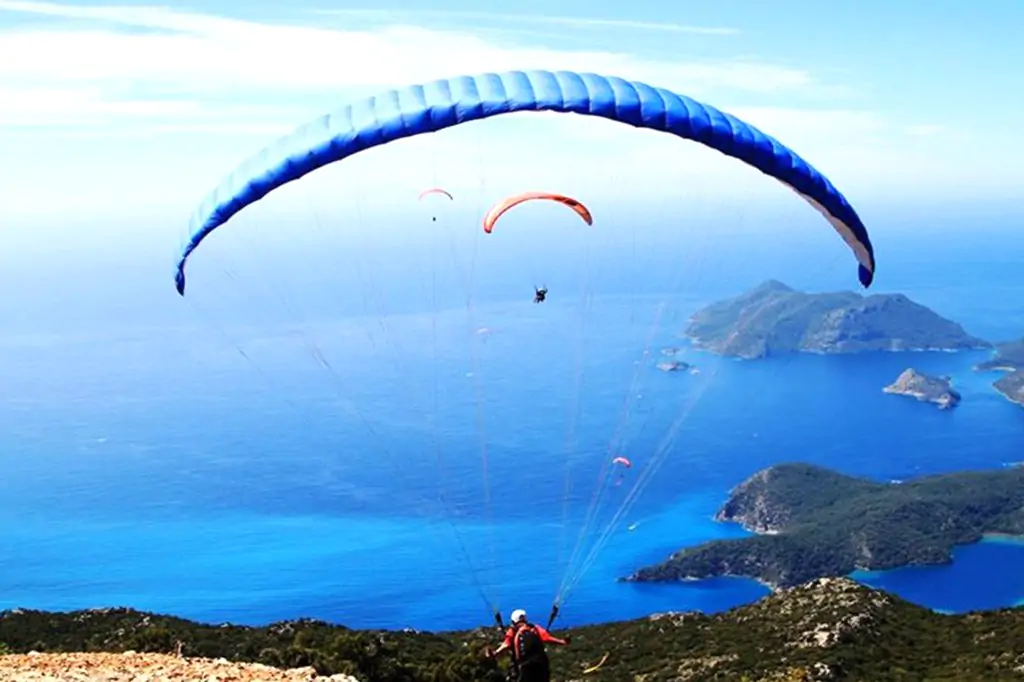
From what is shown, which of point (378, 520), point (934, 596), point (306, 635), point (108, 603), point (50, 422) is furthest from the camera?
point (50, 422)

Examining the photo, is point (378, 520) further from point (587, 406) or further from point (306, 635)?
point (306, 635)

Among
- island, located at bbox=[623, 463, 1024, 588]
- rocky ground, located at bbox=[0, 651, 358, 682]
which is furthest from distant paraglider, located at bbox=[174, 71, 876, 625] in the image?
island, located at bbox=[623, 463, 1024, 588]

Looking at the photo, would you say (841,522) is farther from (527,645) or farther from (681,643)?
(527,645)

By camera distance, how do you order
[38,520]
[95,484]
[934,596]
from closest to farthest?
[934,596]
[38,520]
[95,484]

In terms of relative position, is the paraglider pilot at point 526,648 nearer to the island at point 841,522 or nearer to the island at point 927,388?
the island at point 841,522

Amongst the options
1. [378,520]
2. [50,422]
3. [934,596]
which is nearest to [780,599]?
[934,596]

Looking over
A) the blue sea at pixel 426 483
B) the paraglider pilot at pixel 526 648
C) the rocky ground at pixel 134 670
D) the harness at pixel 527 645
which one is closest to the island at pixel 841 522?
the blue sea at pixel 426 483

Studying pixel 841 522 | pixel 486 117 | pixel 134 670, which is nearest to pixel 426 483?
pixel 841 522
